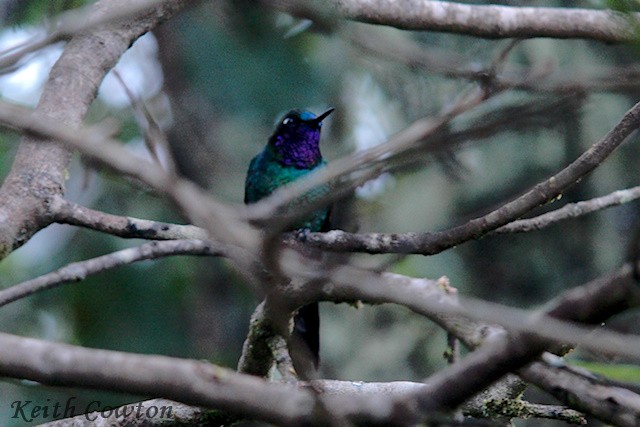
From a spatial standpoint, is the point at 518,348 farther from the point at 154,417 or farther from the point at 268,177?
the point at 268,177

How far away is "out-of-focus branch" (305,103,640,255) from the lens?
8.39 ft

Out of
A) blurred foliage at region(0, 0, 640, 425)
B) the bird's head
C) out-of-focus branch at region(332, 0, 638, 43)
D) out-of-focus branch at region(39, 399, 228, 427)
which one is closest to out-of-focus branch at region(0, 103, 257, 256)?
out-of-focus branch at region(39, 399, 228, 427)

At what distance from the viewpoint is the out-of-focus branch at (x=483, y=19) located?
3.76 meters

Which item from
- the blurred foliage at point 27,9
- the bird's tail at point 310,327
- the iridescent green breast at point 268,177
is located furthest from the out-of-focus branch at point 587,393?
the iridescent green breast at point 268,177

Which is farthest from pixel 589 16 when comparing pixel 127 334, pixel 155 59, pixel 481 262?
pixel 155 59

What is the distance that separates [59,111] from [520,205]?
1.57 m

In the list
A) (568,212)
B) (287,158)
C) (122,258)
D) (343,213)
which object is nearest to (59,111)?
(122,258)

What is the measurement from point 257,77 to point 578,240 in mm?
3129

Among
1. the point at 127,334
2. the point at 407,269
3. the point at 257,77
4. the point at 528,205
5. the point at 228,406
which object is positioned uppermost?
the point at 257,77

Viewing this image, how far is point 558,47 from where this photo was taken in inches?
300

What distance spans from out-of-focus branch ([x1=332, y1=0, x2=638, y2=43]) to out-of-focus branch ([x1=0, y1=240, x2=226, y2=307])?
1322 millimetres

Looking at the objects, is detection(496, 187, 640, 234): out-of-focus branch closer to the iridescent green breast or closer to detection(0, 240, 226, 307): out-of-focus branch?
detection(0, 240, 226, 307): out-of-focus branch

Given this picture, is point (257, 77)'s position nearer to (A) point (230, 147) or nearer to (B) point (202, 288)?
(A) point (230, 147)

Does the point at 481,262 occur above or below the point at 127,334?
above
